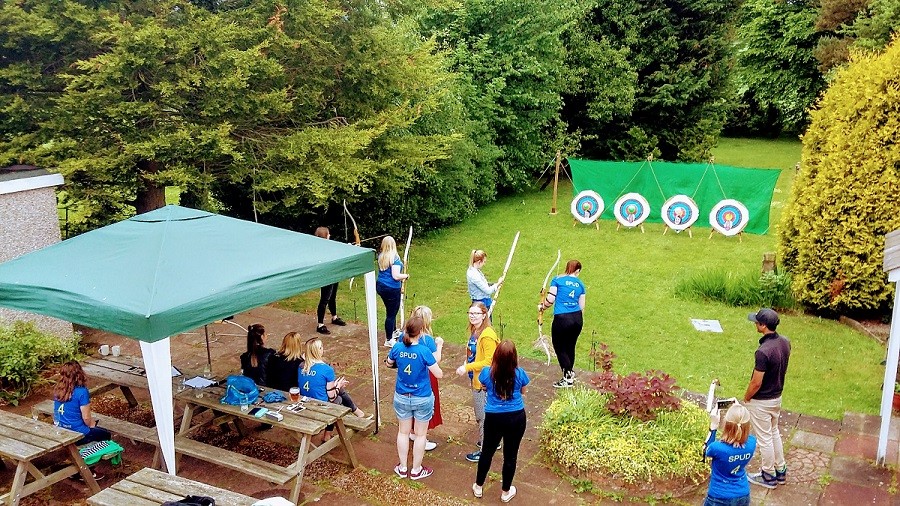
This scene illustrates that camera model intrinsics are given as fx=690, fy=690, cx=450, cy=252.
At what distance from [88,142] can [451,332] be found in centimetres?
574

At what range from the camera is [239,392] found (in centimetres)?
600

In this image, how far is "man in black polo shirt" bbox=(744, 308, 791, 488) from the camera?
5.60 meters

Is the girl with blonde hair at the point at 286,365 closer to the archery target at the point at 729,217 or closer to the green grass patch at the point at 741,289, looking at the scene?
the green grass patch at the point at 741,289

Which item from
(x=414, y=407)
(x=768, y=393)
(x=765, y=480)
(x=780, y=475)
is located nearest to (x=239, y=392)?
(x=414, y=407)

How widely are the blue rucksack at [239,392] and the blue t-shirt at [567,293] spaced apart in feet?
10.9

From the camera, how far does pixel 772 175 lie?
15.0 m

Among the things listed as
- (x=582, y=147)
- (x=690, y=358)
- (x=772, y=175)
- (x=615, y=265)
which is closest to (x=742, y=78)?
(x=582, y=147)

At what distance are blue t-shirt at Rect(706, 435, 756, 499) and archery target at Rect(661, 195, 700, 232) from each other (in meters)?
11.4

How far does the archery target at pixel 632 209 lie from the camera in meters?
15.9

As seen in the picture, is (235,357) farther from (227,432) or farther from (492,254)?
(492,254)

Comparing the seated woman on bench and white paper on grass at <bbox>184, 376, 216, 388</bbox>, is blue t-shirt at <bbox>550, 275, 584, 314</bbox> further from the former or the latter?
white paper on grass at <bbox>184, 376, 216, 388</bbox>

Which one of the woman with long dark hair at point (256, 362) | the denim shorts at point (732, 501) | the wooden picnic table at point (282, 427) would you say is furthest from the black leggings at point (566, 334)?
the woman with long dark hair at point (256, 362)

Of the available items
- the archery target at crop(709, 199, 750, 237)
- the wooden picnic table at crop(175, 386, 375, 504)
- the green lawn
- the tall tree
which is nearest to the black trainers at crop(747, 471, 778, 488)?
the green lawn

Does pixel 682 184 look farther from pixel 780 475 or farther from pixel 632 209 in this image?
pixel 780 475
